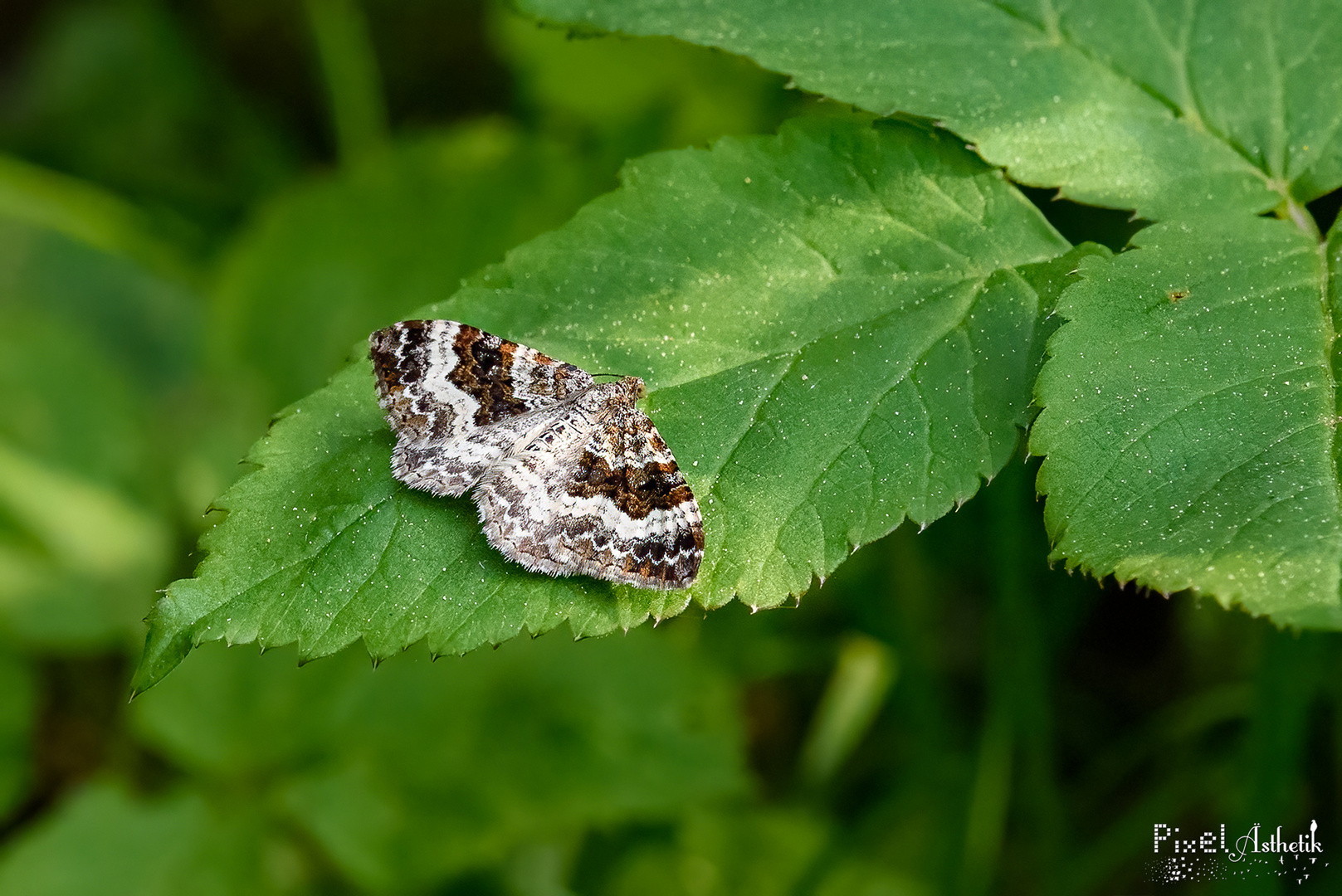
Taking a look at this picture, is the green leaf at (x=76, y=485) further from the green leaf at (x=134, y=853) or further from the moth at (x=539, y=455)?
the moth at (x=539, y=455)

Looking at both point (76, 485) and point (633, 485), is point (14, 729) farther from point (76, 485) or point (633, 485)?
point (633, 485)

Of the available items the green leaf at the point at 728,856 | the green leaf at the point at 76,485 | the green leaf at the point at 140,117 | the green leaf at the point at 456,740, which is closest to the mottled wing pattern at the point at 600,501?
the green leaf at the point at 456,740

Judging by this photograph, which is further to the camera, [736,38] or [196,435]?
[196,435]

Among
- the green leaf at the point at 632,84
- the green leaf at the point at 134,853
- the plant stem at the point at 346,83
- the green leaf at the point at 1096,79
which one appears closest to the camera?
the green leaf at the point at 1096,79

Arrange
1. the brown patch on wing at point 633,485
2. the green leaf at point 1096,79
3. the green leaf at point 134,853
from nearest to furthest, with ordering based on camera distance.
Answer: the brown patch on wing at point 633,485
the green leaf at point 1096,79
the green leaf at point 134,853

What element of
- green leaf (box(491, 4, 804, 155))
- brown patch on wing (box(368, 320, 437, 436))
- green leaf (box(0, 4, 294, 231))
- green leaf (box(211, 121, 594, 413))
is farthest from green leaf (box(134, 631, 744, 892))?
green leaf (box(0, 4, 294, 231))

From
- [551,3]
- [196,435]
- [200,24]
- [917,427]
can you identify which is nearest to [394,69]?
[200,24]

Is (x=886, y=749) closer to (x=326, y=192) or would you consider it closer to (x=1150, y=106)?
(x=1150, y=106)

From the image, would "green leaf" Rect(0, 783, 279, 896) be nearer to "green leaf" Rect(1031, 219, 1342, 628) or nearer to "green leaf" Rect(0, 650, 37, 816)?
"green leaf" Rect(0, 650, 37, 816)
